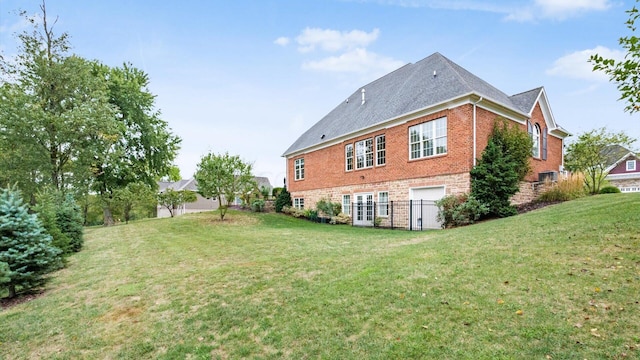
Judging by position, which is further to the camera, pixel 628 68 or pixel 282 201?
pixel 282 201

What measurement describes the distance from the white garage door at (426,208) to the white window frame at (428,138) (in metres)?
1.69

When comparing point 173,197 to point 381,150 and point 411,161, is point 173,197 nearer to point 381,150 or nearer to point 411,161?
point 381,150

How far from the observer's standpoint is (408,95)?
1656 cm

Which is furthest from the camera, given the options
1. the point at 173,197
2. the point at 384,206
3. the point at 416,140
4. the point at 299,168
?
the point at 299,168

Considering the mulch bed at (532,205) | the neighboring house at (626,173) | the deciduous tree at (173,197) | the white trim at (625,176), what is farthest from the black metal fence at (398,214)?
the white trim at (625,176)

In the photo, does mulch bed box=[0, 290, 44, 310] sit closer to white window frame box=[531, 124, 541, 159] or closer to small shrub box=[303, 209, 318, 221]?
small shrub box=[303, 209, 318, 221]

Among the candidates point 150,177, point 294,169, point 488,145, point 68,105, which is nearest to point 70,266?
point 68,105

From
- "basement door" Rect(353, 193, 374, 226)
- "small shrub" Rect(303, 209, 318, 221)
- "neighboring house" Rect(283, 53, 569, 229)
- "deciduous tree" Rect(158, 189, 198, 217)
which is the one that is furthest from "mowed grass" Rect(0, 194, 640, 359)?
"deciduous tree" Rect(158, 189, 198, 217)

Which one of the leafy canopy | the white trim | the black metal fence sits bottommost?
the black metal fence

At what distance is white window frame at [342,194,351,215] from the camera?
63.3ft

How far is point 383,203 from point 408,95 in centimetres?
605

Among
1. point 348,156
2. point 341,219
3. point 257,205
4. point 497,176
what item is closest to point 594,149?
point 497,176

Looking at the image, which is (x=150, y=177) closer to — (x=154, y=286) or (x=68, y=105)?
(x=68, y=105)

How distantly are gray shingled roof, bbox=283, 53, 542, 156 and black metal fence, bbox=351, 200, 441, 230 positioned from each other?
4.55 metres
